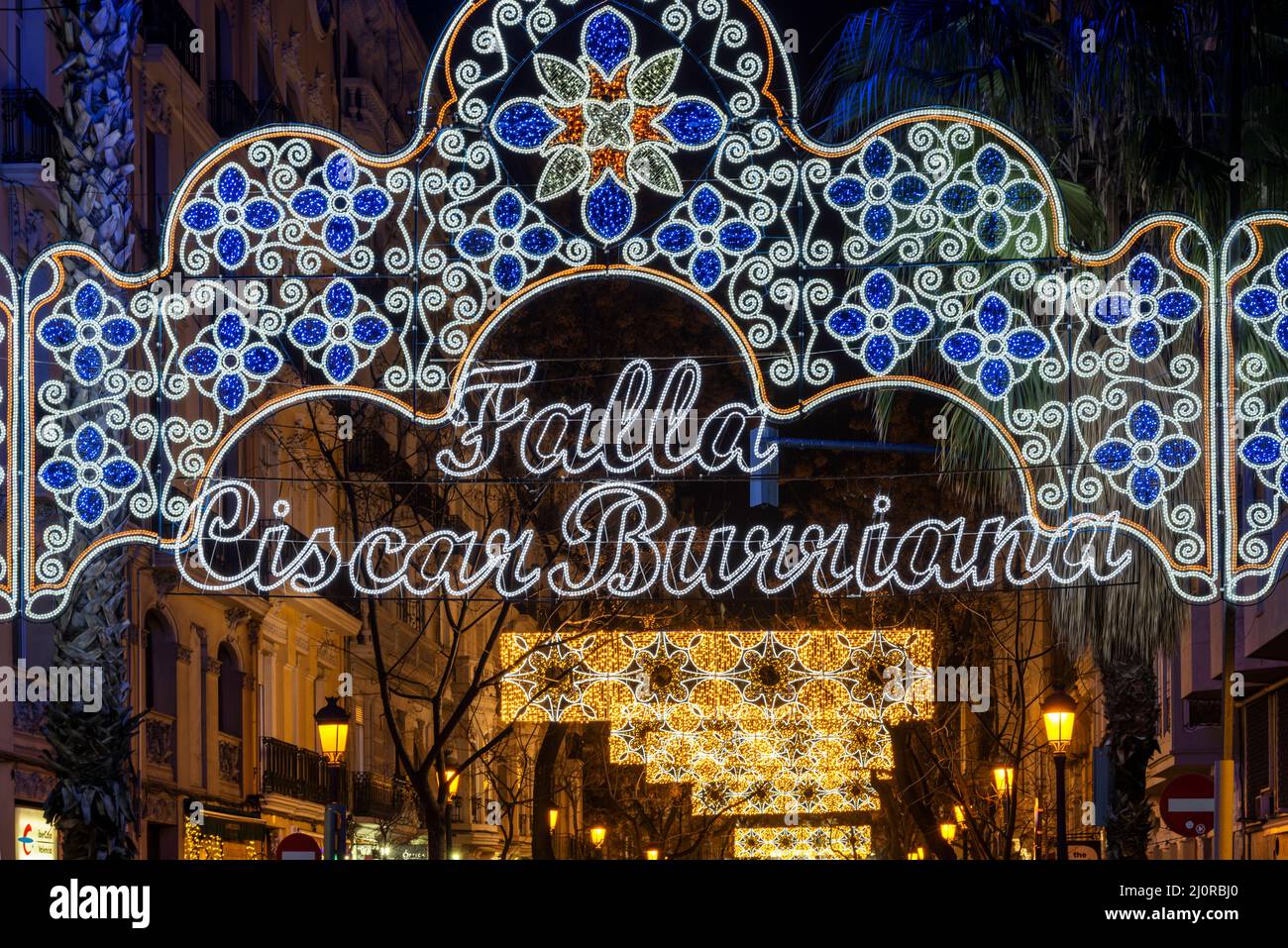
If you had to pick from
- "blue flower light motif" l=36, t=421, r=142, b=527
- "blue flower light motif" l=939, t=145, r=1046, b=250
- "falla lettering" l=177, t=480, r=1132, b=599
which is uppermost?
"blue flower light motif" l=939, t=145, r=1046, b=250

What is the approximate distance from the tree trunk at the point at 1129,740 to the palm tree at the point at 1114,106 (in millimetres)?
15

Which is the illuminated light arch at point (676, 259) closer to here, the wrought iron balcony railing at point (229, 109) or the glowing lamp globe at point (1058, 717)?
the glowing lamp globe at point (1058, 717)

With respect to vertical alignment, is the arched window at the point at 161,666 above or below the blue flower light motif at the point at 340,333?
below

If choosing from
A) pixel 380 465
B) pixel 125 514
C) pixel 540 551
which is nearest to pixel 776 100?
pixel 125 514

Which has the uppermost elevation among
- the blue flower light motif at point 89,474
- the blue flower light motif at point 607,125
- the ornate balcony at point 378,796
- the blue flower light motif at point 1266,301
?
the blue flower light motif at point 607,125

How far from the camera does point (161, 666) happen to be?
3294 cm

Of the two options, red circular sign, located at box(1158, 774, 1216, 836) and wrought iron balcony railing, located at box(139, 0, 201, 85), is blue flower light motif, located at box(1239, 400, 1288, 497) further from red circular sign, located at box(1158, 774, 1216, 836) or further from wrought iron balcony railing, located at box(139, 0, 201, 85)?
wrought iron balcony railing, located at box(139, 0, 201, 85)

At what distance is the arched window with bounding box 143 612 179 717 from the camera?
107 feet

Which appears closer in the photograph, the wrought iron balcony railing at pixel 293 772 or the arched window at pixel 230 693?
the arched window at pixel 230 693

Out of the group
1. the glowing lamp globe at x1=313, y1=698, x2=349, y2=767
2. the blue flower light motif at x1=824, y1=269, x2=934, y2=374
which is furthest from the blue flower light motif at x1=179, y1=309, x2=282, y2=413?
the glowing lamp globe at x1=313, y1=698, x2=349, y2=767

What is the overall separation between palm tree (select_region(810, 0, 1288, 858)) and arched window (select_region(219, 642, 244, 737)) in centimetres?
1881

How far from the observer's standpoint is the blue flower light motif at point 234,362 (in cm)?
1439

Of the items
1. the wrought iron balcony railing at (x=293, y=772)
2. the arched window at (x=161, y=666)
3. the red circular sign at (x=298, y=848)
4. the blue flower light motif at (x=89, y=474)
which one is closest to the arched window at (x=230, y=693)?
the wrought iron balcony railing at (x=293, y=772)

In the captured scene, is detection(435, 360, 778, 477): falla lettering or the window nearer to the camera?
detection(435, 360, 778, 477): falla lettering
